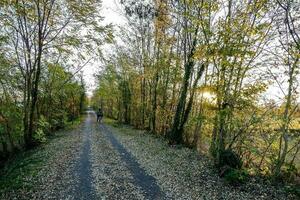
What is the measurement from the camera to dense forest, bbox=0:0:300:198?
952 cm

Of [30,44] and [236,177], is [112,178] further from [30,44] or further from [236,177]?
[30,44]

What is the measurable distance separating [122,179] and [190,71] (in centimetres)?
895

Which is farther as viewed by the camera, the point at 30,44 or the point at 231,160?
the point at 30,44

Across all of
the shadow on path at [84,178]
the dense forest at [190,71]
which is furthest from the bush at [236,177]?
the shadow on path at [84,178]

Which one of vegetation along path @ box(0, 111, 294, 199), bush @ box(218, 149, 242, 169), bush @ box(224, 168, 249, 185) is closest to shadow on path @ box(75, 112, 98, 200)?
vegetation along path @ box(0, 111, 294, 199)

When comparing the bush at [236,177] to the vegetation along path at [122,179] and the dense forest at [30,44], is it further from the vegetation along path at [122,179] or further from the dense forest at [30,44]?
the dense forest at [30,44]

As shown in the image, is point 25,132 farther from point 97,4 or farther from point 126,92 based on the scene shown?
point 126,92

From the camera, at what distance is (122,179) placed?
9.00 m

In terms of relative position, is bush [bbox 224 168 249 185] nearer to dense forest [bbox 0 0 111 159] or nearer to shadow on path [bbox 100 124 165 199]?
shadow on path [bbox 100 124 165 199]

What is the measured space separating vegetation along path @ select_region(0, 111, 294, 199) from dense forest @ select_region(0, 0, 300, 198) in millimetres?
593

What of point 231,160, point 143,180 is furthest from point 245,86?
point 143,180

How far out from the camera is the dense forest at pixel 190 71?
9.52 meters

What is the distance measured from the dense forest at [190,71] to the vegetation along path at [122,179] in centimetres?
59

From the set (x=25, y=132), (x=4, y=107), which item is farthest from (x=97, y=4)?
(x=25, y=132)
